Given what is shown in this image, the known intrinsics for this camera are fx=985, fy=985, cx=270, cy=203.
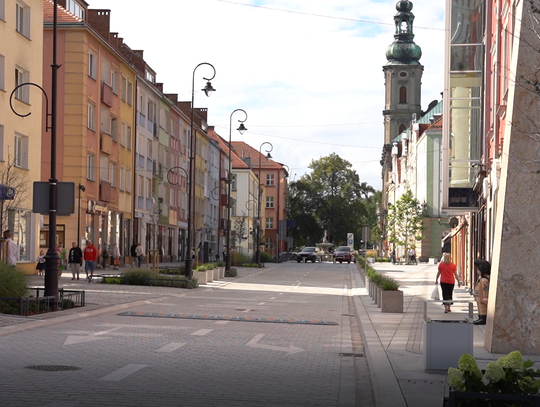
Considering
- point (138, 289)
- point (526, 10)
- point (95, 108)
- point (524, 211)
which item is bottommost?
point (138, 289)

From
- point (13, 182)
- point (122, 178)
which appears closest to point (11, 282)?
point (13, 182)

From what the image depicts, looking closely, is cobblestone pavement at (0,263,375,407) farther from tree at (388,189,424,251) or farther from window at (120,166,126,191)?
tree at (388,189,424,251)

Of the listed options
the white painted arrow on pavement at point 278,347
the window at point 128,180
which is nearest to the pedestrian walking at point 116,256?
the window at point 128,180

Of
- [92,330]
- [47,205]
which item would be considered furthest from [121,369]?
[47,205]

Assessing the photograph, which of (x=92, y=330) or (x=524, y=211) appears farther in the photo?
(x=92, y=330)

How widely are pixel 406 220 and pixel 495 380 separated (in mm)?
82494

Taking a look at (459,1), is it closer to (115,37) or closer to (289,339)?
(289,339)

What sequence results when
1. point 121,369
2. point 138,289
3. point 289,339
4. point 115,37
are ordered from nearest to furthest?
point 121,369, point 289,339, point 138,289, point 115,37

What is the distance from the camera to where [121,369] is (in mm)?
11484

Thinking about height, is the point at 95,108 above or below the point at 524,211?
above

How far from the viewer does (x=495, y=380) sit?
6.40 meters

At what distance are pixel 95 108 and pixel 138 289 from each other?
23.3 m

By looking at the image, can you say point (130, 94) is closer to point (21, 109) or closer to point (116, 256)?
point (116, 256)

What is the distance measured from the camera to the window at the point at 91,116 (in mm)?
52938
